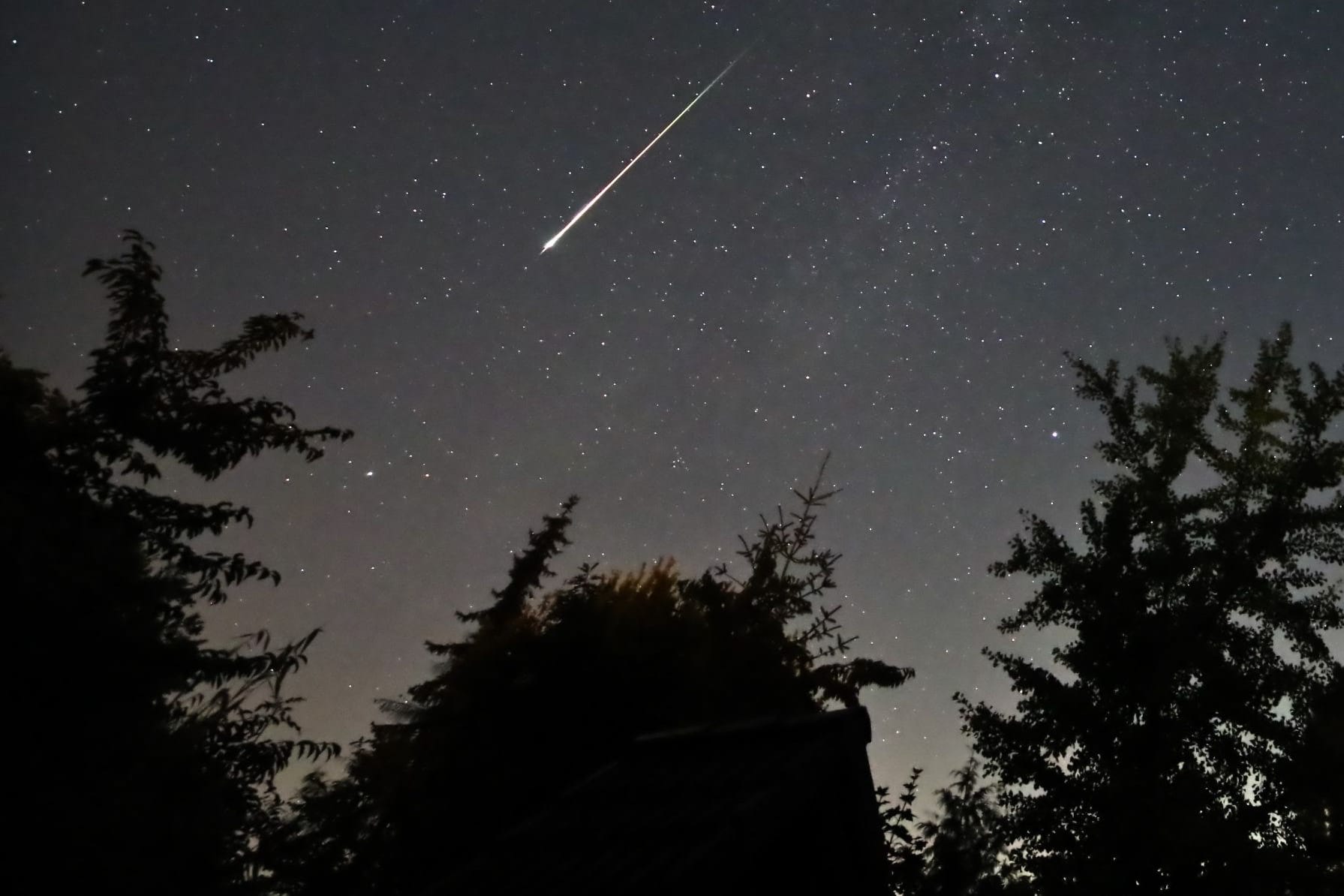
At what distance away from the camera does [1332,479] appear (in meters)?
16.6

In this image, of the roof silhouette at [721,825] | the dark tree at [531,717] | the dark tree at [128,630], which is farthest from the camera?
Answer: the dark tree at [531,717]

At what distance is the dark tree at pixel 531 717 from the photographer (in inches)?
566

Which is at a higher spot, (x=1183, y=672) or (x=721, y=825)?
(x=1183, y=672)

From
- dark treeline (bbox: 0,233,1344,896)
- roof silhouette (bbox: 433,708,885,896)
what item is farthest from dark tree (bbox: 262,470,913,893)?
roof silhouette (bbox: 433,708,885,896)

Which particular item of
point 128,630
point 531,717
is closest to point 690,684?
point 531,717

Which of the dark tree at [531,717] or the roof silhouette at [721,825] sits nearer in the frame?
the roof silhouette at [721,825]

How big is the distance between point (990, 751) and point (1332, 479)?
9.46m

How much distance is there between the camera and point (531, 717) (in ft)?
49.9

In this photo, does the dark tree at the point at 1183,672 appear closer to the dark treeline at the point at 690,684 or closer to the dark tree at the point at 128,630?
the dark treeline at the point at 690,684

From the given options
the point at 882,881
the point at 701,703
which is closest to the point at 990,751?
the point at 701,703

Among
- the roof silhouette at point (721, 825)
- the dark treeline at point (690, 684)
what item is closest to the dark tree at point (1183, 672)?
the dark treeline at point (690, 684)

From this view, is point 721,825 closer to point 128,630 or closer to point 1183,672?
point 128,630

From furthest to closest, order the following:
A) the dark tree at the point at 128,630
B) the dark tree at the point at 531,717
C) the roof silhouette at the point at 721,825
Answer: the dark tree at the point at 531,717, the dark tree at the point at 128,630, the roof silhouette at the point at 721,825

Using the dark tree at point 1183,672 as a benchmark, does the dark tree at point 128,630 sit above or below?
below
